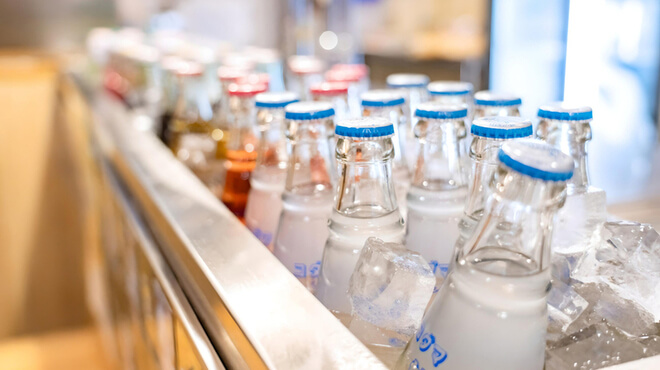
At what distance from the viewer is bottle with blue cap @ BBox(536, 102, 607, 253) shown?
1.90 feet

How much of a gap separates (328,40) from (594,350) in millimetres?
4650

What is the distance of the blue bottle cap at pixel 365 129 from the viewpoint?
53 cm

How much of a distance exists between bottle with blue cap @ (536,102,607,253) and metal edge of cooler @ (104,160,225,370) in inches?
14.7

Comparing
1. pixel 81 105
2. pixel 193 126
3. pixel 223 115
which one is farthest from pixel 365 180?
pixel 81 105

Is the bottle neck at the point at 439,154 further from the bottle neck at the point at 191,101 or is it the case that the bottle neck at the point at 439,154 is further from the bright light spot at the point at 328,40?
the bright light spot at the point at 328,40

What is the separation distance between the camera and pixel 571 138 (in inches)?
24.0

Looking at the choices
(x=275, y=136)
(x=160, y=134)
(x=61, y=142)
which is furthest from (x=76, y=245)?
(x=275, y=136)

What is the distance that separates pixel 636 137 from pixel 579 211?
257 cm

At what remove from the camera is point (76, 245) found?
3.07 m

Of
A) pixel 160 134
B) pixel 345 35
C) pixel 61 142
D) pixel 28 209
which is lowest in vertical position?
pixel 28 209

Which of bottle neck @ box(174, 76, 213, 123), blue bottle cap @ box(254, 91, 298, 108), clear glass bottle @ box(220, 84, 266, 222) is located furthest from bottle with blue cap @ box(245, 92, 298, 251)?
bottle neck @ box(174, 76, 213, 123)

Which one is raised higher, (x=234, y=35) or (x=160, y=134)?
(x=234, y=35)

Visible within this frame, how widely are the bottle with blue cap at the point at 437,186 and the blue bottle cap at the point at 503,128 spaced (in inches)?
3.5

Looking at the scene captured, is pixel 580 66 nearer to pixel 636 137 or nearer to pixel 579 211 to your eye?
pixel 636 137
